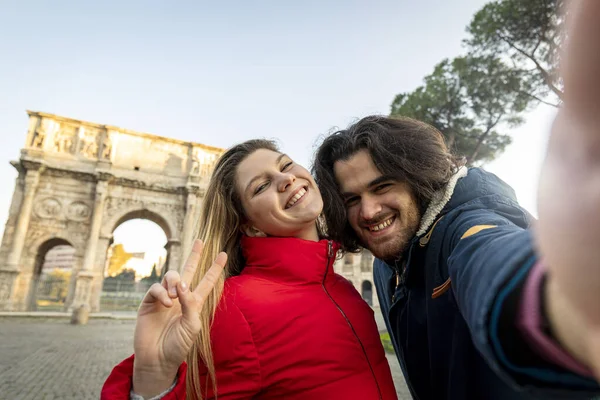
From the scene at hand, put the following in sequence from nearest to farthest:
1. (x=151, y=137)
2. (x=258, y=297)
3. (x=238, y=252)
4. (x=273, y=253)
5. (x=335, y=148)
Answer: (x=258, y=297) < (x=273, y=253) < (x=238, y=252) < (x=335, y=148) < (x=151, y=137)

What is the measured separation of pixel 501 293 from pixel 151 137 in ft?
85.1

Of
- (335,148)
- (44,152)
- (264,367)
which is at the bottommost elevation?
(264,367)

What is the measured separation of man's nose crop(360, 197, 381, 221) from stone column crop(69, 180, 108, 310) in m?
21.3

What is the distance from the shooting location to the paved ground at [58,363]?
16.6 feet

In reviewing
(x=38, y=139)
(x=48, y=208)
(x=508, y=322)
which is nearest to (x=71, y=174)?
(x=48, y=208)

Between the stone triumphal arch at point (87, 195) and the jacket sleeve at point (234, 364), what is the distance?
1881 cm

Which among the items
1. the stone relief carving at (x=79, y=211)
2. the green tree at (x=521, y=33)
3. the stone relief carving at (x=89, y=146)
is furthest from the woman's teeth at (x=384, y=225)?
the stone relief carving at (x=89, y=146)

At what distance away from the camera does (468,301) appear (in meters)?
0.80

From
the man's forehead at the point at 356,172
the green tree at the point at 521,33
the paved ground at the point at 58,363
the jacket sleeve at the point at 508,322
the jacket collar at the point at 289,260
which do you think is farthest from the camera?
the green tree at the point at 521,33

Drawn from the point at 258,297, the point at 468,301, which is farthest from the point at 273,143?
the point at 468,301

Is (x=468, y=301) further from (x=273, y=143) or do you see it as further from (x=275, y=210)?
(x=273, y=143)

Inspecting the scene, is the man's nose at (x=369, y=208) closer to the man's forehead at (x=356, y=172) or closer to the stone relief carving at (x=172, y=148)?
the man's forehead at (x=356, y=172)

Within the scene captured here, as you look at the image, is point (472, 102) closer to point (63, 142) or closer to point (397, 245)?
point (397, 245)

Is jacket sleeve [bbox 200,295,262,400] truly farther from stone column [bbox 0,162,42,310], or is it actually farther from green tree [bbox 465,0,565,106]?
stone column [bbox 0,162,42,310]
